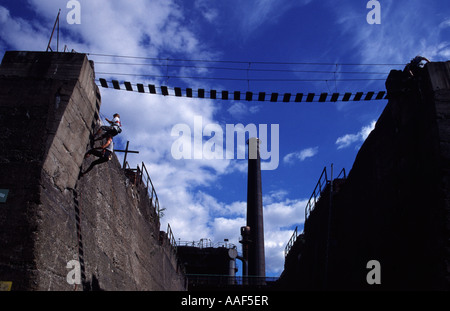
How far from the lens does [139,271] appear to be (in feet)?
40.5

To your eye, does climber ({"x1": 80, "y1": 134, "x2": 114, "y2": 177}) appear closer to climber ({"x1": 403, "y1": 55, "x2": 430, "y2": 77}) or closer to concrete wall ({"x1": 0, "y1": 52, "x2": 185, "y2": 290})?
concrete wall ({"x1": 0, "y1": 52, "x2": 185, "y2": 290})

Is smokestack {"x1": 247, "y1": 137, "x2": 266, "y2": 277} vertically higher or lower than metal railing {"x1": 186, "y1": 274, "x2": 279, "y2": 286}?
higher

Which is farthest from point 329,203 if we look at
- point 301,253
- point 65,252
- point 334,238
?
point 65,252

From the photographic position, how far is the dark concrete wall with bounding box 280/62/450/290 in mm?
6734

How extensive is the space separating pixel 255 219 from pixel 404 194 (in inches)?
866

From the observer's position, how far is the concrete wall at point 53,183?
5934mm

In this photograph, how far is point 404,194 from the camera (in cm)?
802

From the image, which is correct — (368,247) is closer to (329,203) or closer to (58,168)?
(329,203)

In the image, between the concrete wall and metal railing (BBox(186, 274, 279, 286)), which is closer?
the concrete wall

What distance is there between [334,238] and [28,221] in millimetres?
10380

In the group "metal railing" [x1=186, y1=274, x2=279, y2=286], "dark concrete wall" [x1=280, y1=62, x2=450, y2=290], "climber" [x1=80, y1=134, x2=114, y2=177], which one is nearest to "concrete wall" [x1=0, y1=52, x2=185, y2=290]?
"climber" [x1=80, y1=134, x2=114, y2=177]

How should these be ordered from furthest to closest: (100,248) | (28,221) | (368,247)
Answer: (368,247) < (100,248) < (28,221)

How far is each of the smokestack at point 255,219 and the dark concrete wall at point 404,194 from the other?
55.2ft

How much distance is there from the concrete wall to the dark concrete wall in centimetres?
676
